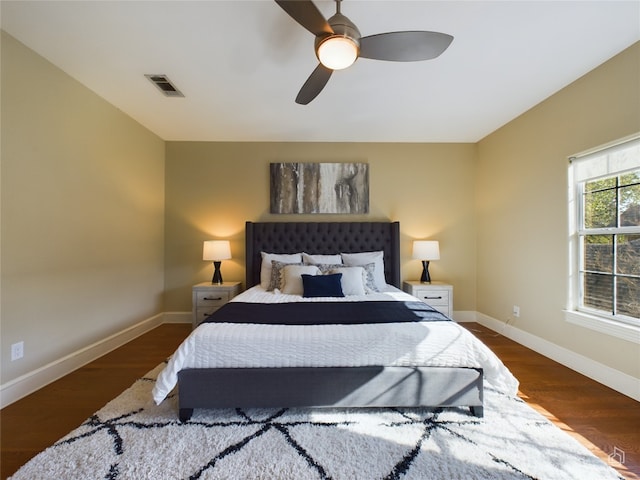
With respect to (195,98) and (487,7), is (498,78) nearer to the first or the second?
(487,7)

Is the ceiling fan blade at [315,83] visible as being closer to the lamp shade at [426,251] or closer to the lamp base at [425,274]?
the lamp shade at [426,251]

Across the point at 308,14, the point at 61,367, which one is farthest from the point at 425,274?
the point at 61,367

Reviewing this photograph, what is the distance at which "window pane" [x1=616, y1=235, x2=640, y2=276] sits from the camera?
211cm

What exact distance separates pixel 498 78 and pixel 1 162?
13.2ft

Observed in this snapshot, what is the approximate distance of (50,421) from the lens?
1761 mm

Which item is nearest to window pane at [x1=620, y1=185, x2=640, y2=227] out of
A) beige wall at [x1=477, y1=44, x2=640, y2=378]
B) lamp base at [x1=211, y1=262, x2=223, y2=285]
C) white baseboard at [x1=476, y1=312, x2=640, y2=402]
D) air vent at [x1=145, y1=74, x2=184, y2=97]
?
beige wall at [x1=477, y1=44, x2=640, y2=378]

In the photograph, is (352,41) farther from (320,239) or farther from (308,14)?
(320,239)

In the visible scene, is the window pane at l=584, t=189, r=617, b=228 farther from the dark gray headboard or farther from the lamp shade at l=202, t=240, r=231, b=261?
the lamp shade at l=202, t=240, r=231, b=261

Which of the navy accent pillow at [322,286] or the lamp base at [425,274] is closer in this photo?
the navy accent pillow at [322,286]

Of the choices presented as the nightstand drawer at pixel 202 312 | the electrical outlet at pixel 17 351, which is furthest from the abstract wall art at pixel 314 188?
the electrical outlet at pixel 17 351

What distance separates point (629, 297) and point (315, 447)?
2660 millimetres

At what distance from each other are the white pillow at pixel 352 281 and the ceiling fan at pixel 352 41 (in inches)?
76.3

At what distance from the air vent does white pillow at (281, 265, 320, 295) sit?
6.93ft

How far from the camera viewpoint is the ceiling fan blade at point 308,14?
1406 millimetres
